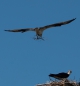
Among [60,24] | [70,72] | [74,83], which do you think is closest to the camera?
[60,24]

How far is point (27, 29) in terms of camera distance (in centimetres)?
3709

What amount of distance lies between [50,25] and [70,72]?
3113 cm

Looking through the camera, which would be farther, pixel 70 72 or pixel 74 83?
pixel 70 72

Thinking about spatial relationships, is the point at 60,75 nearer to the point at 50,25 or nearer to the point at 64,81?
the point at 64,81

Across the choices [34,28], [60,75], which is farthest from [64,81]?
[34,28]

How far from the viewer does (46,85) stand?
6312cm

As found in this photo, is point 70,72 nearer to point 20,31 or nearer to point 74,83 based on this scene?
point 74,83

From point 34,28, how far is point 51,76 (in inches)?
997

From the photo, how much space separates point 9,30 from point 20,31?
4.02 feet

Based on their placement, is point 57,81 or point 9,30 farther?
point 57,81

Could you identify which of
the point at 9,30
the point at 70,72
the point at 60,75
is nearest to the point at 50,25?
the point at 9,30

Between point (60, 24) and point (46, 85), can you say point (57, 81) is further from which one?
point (60, 24)

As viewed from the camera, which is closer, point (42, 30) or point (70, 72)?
point (42, 30)

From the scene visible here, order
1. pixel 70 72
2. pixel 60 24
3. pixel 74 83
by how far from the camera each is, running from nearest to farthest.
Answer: pixel 60 24, pixel 74 83, pixel 70 72
